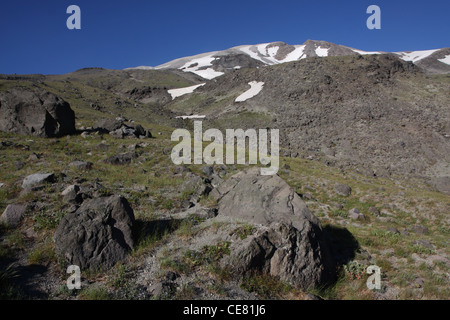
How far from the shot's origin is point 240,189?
1123 centimetres

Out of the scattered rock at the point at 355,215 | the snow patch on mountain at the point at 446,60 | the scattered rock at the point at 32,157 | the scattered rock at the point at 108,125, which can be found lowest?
the scattered rock at the point at 355,215

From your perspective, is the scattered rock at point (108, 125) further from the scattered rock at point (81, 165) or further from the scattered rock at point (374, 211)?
the scattered rock at point (374, 211)

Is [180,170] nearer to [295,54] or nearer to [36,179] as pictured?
[36,179]

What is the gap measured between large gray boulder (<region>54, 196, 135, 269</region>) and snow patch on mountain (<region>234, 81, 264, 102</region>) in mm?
53250

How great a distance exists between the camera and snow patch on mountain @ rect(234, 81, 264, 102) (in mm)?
A: 58944

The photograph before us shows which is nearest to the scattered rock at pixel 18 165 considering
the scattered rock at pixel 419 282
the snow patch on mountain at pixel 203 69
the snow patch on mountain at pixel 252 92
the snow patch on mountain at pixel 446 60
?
the scattered rock at pixel 419 282

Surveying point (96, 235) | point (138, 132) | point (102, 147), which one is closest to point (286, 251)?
point (96, 235)

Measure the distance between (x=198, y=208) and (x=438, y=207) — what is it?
16984 mm

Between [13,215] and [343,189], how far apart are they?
67.0 feet

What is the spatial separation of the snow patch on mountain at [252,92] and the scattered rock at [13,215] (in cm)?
5296

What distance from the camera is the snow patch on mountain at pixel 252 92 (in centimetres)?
5894

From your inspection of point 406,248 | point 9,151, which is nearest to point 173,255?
point 406,248

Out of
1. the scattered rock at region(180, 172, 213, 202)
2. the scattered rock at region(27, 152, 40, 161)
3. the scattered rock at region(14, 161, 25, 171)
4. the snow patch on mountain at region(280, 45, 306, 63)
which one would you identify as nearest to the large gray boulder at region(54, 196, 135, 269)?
the scattered rock at region(180, 172, 213, 202)

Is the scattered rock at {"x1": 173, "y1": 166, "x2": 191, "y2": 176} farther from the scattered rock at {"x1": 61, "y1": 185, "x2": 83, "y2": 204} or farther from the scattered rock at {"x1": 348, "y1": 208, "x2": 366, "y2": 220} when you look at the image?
the scattered rock at {"x1": 348, "y1": 208, "x2": 366, "y2": 220}
